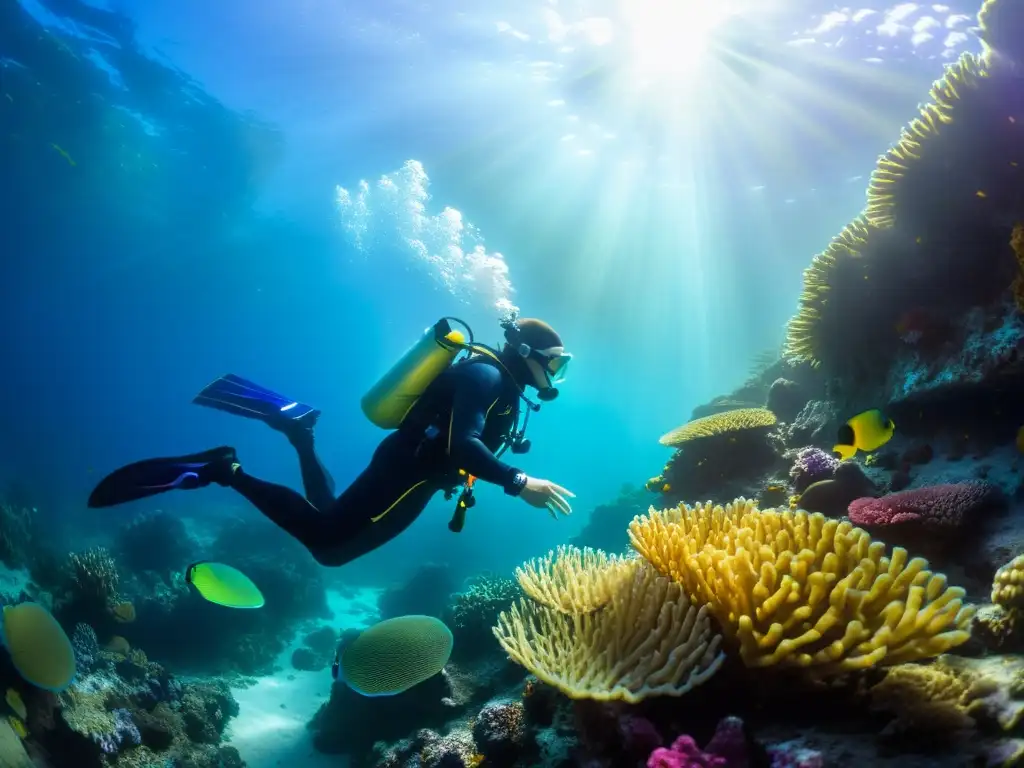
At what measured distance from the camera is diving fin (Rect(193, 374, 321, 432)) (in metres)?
5.61

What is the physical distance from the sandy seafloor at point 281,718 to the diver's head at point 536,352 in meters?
7.02

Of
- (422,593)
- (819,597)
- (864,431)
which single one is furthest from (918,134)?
(422,593)

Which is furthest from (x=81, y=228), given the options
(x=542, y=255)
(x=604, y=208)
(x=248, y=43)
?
(x=604, y=208)

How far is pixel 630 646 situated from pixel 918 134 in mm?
7014

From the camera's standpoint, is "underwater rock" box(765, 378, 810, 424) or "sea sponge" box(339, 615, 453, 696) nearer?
"sea sponge" box(339, 615, 453, 696)

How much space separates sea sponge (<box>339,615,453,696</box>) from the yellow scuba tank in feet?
6.89

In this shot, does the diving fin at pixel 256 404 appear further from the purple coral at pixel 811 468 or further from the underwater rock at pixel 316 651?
the underwater rock at pixel 316 651

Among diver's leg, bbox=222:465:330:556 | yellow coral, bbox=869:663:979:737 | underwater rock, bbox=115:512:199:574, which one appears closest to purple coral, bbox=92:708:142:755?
diver's leg, bbox=222:465:330:556

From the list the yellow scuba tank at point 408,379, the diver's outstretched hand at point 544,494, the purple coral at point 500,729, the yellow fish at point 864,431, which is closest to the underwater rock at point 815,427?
the yellow fish at point 864,431

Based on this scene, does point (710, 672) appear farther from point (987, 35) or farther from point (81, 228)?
point (81, 228)

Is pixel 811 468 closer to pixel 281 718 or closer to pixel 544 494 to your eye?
pixel 544 494

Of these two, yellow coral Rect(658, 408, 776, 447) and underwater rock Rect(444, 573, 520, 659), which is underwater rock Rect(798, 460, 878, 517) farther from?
underwater rock Rect(444, 573, 520, 659)

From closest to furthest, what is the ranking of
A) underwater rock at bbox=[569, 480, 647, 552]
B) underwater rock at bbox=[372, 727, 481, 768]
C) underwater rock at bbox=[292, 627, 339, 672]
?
underwater rock at bbox=[372, 727, 481, 768]
underwater rock at bbox=[292, 627, 339, 672]
underwater rock at bbox=[569, 480, 647, 552]

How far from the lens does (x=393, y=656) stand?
4656mm
